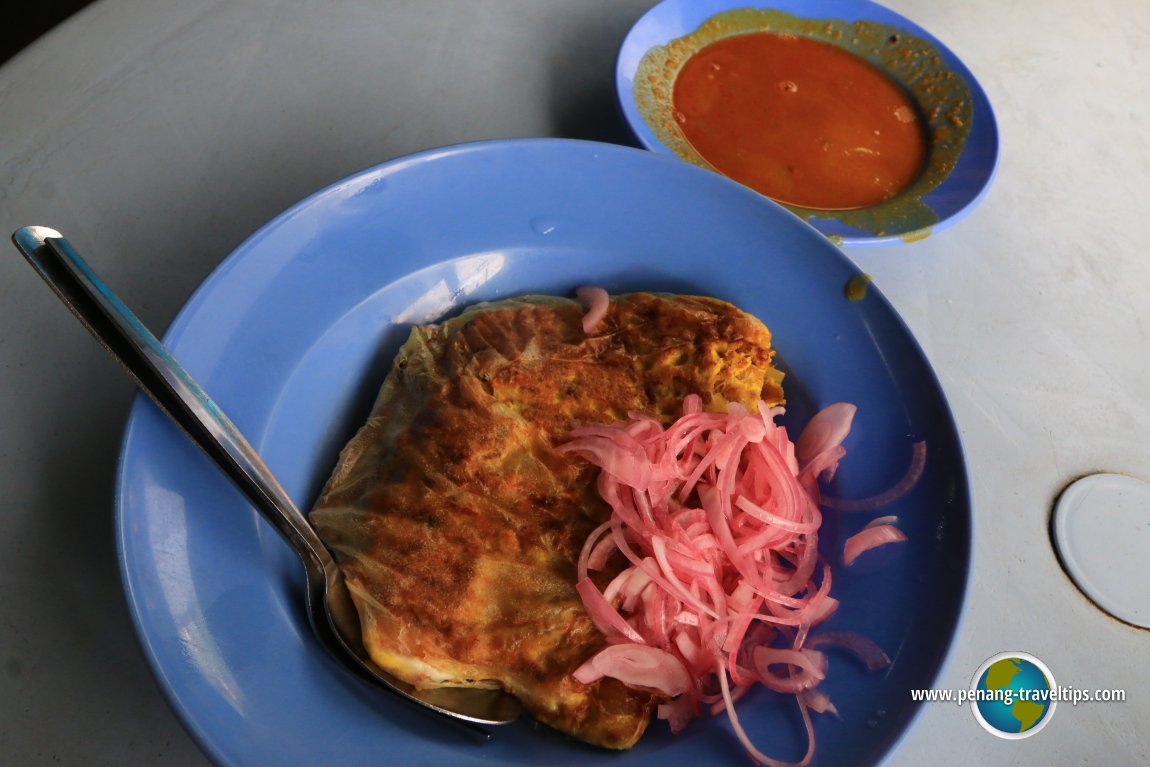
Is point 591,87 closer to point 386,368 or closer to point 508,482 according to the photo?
point 386,368

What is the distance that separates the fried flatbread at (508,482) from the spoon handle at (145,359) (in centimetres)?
18

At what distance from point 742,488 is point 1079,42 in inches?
90.1

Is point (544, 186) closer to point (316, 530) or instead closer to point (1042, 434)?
point (316, 530)

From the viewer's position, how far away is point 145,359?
3.26 feet

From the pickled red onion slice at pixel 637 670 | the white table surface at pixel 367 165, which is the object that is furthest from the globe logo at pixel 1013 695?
the pickled red onion slice at pixel 637 670

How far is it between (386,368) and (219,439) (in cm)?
40

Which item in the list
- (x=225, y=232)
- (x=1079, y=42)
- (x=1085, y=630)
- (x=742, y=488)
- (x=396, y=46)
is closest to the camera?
(x=742, y=488)

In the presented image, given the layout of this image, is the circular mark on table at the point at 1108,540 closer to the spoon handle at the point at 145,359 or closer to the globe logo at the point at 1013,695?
the globe logo at the point at 1013,695

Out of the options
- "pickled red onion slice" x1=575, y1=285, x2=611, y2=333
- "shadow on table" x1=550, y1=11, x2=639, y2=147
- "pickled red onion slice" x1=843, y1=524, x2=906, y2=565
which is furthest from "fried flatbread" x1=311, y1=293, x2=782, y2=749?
"shadow on table" x1=550, y1=11, x2=639, y2=147

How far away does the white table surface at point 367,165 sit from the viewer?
46.6 inches

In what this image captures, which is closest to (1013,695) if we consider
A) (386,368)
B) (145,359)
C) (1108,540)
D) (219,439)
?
(1108,540)

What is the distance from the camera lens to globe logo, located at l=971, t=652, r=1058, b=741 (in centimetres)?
126

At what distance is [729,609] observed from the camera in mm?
1145

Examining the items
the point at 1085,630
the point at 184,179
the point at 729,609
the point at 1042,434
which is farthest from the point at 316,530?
the point at 1042,434
